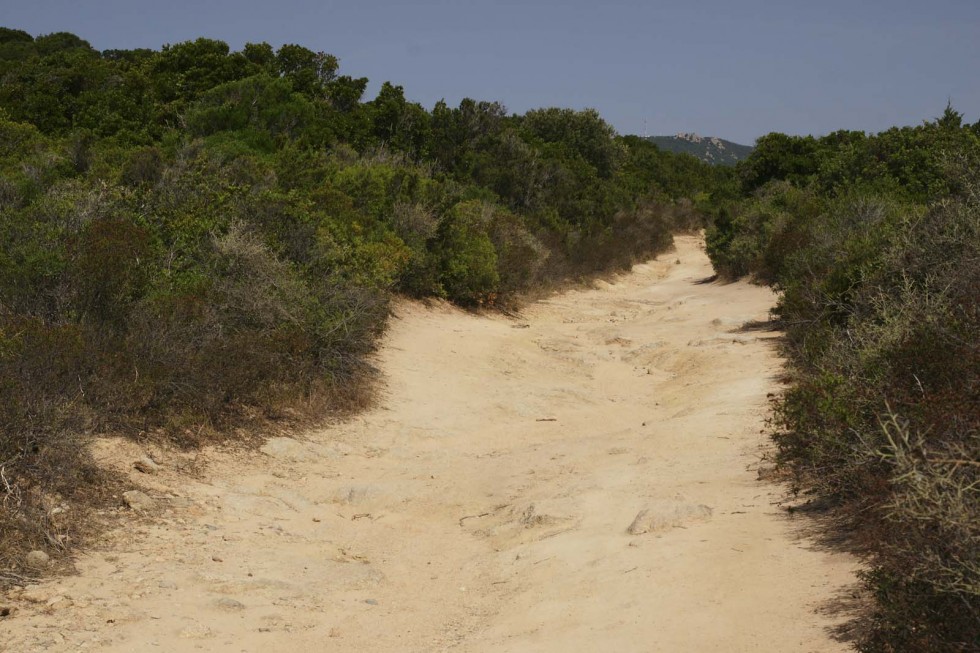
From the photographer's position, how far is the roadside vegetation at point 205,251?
8.79 m

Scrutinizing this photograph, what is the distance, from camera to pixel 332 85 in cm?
3506

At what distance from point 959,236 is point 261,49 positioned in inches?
1233

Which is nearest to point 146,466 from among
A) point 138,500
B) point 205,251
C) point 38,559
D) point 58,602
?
point 138,500

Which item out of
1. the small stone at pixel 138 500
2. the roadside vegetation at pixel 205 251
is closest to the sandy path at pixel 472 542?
the small stone at pixel 138 500

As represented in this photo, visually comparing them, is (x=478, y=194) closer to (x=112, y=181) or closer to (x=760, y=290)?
(x=760, y=290)

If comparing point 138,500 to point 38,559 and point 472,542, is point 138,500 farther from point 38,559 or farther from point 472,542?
point 472,542

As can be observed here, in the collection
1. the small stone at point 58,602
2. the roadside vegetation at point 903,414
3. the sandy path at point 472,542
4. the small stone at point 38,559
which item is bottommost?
the sandy path at point 472,542

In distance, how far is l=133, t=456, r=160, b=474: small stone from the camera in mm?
8867

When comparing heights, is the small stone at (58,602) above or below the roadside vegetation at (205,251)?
below

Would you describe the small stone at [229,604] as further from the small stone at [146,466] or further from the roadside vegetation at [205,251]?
the small stone at [146,466]

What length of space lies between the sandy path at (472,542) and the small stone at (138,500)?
0.39 feet

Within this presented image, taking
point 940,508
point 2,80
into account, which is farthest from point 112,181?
point 2,80

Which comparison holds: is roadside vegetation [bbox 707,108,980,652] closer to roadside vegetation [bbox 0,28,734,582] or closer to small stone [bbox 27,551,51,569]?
small stone [bbox 27,551,51,569]

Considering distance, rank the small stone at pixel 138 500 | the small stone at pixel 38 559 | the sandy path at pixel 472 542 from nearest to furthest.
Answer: the sandy path at pixel 472 542 → the small stone at pixel 38 559 → the small stone at pixel 138 500
